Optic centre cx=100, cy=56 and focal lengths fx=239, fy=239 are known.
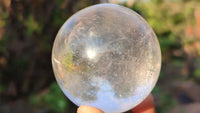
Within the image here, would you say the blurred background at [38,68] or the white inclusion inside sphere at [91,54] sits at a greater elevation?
the white inclusion inside sphere at [91,54]

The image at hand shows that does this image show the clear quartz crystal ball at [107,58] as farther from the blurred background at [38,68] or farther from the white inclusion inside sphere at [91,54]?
the blurred background at [38,68]

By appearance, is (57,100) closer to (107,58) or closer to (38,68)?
(38,68)

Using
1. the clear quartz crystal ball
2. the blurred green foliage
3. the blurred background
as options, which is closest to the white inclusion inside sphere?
the clear quartz crystal ball

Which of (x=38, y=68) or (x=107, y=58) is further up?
(x=107, y=58)

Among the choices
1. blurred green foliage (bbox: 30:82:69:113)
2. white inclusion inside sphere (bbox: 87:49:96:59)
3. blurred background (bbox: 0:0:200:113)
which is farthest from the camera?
blurred green foliage (bbox: 30:82:69:113)

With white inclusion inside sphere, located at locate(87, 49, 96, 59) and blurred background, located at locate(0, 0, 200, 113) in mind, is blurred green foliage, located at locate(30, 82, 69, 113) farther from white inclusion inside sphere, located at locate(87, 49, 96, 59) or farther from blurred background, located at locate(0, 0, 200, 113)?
white inclusion inside sphere, located at locate(87, 49, 96, 59)

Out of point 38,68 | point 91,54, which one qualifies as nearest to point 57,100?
point 38,68

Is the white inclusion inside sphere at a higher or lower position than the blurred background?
higher

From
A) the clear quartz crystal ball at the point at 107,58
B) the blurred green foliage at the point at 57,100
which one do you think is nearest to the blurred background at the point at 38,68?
the blurred green foliage at the point at 57,100
